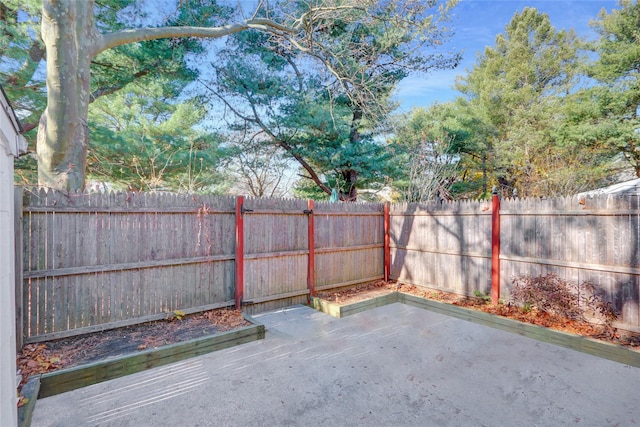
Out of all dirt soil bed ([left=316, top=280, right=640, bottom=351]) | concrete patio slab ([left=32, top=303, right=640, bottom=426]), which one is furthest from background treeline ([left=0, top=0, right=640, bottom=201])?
concrete patio slab ([left=32, top=303, right=640, bottom=426])

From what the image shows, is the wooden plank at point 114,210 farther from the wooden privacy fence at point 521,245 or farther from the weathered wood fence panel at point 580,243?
the weathered wood fence panel at point 580,243

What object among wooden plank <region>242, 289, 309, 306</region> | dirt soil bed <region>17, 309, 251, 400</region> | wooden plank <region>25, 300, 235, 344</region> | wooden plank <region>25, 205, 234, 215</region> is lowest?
dirt soil bed <region>17, 309, 251, 400</region>

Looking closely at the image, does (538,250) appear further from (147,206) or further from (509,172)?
(509,172)

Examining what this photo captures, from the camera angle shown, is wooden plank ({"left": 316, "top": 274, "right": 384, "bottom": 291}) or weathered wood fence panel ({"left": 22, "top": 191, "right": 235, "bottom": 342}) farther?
wooden plank ({"left": 316, "top": 274, "right": 384, "bottom": 291})

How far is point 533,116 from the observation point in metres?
12.8

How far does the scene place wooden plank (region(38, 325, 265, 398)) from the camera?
2.62 m

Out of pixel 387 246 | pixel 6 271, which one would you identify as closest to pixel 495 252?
pixel 387 246

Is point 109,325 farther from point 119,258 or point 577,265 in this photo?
point 577,265

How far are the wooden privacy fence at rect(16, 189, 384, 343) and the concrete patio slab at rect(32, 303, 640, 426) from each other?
1.08m

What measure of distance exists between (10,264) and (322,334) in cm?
314

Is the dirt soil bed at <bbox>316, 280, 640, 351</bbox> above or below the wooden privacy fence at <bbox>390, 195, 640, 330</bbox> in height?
below

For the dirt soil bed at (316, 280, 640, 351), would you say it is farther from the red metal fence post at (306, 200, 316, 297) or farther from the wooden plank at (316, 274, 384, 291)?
the red metal fence post at (306, 200, 316, 297)

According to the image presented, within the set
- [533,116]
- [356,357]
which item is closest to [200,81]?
[356,357]

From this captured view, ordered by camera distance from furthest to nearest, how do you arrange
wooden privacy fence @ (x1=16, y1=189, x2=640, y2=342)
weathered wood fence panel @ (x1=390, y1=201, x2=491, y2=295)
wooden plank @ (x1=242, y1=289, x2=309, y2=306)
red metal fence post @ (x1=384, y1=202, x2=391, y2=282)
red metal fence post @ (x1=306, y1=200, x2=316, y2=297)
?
1. red metal fence post @ (x1=384, y1=202, x2=391, y2=282)
2. red metal fence post @ (x1=306, y1=200, x2=316, y2=297)
3. weathered wood fence panel @ (x1=390, y1=201, x2=491, y2=295)
4. wooden plank @ (x1=242, y1=289, x2=309, y2=306)
5. wooden privacy fence @ (x1=16, y1=189, x2=640, y2=342)
